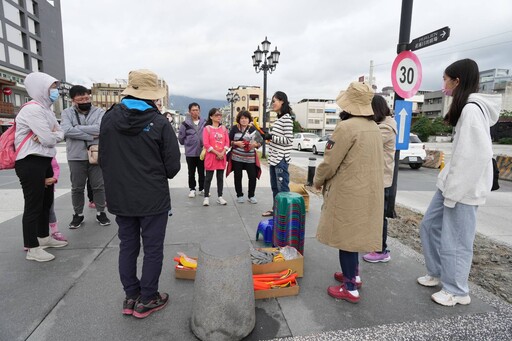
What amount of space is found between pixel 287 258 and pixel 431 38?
3.34 metres

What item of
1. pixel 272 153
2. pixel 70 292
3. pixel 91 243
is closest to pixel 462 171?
pixel 272 153

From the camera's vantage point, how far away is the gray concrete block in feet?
6.48

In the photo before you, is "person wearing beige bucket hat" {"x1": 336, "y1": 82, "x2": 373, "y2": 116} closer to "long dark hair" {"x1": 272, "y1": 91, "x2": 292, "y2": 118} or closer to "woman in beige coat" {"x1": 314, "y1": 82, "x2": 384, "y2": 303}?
"woman in beige coat" {"x1": 314, "y1": 82, "x2": 384, "y2": 303}

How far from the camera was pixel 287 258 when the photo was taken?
3090 millimetres

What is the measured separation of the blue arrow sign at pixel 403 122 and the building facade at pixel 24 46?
38.3m

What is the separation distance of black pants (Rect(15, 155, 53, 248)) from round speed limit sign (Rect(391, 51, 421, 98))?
4.47 m

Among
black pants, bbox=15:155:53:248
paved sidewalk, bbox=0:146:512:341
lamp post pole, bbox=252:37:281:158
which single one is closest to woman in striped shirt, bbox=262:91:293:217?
paved sidewalk, bbox=0:146:512:341

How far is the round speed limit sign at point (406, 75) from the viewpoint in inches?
159

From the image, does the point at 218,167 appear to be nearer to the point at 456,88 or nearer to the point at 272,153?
the point at 272,153

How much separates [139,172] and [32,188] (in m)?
1.75

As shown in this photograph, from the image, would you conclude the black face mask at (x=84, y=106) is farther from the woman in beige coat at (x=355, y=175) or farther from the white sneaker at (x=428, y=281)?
the white sneaker at (x=428, y=281)

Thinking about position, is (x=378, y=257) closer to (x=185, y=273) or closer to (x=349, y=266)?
(x=349, y=266)

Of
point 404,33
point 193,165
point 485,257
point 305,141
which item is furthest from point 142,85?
point 305,141

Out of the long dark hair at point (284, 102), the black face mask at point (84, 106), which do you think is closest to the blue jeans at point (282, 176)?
the long dark hair at point (284, 102)
